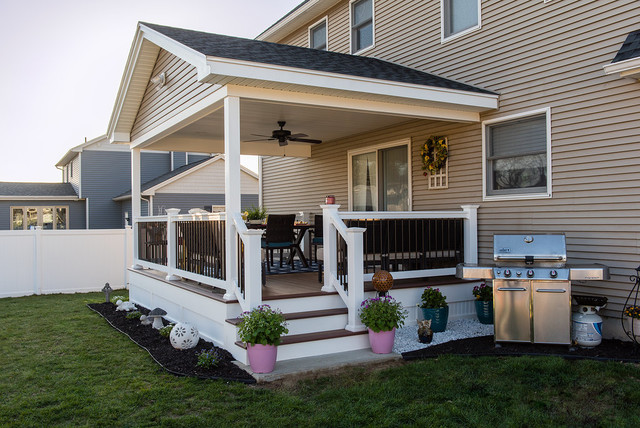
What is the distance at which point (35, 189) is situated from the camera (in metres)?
24.6

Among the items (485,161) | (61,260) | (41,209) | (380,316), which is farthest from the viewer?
(41,209)

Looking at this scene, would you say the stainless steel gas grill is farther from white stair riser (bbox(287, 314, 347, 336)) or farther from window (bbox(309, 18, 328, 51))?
window (bbox(309, 18, 328, 51))

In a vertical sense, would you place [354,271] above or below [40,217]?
below

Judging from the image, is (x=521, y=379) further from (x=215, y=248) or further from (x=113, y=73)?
(x=113, y=73)

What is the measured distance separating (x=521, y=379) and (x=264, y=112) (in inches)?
185

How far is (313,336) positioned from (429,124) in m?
4.11

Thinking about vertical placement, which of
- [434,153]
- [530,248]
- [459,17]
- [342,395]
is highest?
[459,17]

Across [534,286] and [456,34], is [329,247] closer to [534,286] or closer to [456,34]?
[534,286]

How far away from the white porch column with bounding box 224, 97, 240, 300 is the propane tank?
3.61 m

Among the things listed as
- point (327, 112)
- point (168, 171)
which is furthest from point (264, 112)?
point (168, 171)

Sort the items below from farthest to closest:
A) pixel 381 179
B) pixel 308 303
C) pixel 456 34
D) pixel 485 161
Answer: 1. pixel 381 179
2. pixel 456 34
3. pixel 485 161
4. pixel 308 303

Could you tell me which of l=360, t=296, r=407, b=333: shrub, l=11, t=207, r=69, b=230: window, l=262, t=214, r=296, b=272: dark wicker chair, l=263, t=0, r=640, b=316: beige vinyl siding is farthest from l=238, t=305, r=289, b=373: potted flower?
l=11, t=207, r=69, b=230: window

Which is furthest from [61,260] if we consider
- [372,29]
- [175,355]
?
[372,29]

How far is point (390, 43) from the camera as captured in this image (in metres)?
8.97
